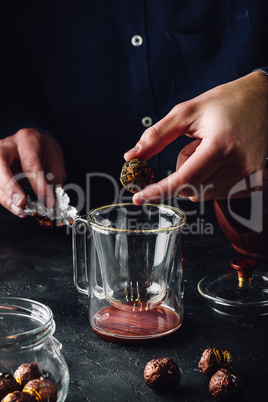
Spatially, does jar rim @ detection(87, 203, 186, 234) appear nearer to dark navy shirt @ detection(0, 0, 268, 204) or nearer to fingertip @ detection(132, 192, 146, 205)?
fingertip @ detection(132, 192, 146, 205)

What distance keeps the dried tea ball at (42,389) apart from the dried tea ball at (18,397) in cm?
1

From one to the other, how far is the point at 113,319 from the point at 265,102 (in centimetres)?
56

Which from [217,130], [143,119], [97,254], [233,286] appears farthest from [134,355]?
[143,119]

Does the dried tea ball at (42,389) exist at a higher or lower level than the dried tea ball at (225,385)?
higher

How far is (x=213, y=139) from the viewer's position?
88 cm

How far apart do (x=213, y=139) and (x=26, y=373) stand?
0.53 meters

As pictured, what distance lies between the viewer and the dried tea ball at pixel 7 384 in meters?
0.59

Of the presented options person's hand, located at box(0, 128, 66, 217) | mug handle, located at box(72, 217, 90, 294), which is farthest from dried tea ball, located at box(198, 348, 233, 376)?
person's hand, located at box(0, 128, 66, 217)

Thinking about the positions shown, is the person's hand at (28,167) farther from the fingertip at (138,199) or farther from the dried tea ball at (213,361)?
the dried tea ball at (213,361)

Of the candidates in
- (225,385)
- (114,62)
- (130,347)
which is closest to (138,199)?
(130,347)

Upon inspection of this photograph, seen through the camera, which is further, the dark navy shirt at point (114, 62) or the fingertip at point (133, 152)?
the dark navy shirt at point (114, 62)

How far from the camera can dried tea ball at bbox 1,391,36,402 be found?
569 millimetres

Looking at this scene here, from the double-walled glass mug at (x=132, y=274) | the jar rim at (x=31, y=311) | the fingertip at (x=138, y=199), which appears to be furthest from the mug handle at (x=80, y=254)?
the jar rim at (x=31, y=311)

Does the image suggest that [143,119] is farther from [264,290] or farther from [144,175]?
[264,290]
